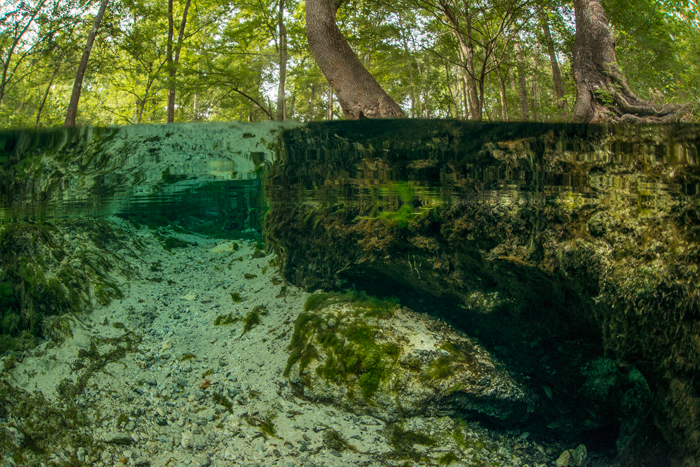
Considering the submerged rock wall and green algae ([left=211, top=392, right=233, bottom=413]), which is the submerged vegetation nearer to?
the submerged rock wall

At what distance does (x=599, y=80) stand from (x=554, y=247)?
13.2 feet

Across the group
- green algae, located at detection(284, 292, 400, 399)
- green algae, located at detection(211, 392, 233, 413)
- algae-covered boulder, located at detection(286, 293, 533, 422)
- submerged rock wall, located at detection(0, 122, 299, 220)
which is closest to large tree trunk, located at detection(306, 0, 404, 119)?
submerged rock wall, located at detection(0, 122, 299, 220)

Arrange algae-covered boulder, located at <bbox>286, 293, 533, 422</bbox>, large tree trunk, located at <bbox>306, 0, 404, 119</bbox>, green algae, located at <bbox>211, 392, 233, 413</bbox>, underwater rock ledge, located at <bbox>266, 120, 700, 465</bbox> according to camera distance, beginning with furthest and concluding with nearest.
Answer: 1. large tree trunk, located at <bbox>306, 0, 404, 119</bbox>
2. green algae, located at <bbox>211, 392, 233, 413</bbox>
3. algae-covered boulder, located at <bbox>286, 293, 533, 422</bbox>
4. underwater rock ledge, located at <bbox>266, 120, 700, 465</bbox>

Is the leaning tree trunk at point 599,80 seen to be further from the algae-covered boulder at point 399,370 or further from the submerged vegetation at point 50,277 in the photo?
the submerged vegetation at point 50,277

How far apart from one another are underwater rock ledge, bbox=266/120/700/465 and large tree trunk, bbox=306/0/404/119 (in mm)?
2036

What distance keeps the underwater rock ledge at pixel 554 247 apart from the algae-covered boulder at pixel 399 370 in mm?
436

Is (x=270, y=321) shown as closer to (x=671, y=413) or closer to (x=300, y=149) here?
(x=300, y=149)

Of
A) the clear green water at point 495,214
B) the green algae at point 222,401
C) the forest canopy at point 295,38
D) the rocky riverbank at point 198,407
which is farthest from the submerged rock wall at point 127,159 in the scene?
the forest canopy at point 295,38

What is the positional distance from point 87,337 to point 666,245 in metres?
7.73

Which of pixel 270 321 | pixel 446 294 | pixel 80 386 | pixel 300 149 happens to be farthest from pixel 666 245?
pixel 80 386

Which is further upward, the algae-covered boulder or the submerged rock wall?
the submerged rock wall

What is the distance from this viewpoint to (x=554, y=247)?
4.55 m

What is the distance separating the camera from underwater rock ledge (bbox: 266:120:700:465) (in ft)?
14.0

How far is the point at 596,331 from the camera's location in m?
4.62
